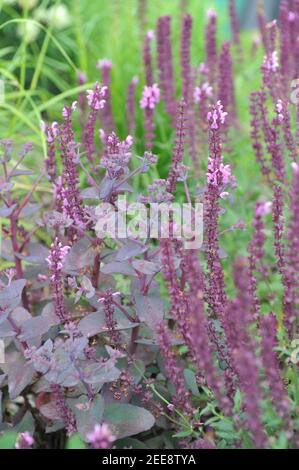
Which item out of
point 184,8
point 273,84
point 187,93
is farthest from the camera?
point 184,8

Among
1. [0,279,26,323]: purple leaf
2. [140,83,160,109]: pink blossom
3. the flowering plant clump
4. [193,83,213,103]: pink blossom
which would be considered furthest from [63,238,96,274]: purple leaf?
[193,83,213,103]: pink blossom

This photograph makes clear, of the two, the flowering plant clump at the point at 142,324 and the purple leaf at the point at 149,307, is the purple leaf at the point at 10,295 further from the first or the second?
the purple leaf at the point at 149,307

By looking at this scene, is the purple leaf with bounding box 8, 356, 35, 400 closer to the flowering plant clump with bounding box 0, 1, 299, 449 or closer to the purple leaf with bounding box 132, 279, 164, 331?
the flowering plant clump with bounding box 0, 1, 299, 449

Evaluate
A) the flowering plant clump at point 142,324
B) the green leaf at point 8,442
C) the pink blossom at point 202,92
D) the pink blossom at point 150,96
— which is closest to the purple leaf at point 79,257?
the flowering plant clump at point 142,324

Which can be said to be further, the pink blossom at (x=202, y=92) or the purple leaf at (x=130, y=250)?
the pink blossom at (x=202, y=92)

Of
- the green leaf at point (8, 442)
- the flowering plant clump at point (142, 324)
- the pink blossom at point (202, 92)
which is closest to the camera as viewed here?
the flowering plant clump at point (142, 324)

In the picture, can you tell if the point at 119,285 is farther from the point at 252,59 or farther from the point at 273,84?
the point at 252,59

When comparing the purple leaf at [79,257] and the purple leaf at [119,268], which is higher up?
the purple leaf at [79,257]

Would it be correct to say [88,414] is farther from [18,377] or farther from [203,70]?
[203,70]

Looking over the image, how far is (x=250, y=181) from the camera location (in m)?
3.46

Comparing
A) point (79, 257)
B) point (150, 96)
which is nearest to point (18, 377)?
point (79, 257)

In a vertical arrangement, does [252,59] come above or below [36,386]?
above
